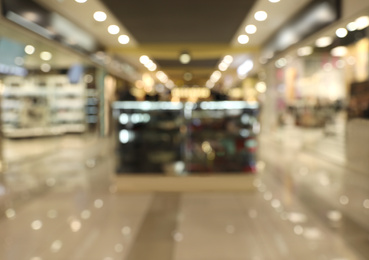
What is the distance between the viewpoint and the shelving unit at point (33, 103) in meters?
13.2

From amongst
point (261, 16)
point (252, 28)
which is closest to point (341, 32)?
point (261, 16)

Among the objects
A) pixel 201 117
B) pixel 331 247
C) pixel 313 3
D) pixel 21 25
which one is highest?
pixel 313 3

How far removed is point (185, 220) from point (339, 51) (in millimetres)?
6030

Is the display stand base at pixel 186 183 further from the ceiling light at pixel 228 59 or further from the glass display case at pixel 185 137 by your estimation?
the ceiling light at pixel 228 59

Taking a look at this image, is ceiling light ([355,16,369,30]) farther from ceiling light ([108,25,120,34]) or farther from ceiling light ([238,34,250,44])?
ceiling light ([108,25,120,34])

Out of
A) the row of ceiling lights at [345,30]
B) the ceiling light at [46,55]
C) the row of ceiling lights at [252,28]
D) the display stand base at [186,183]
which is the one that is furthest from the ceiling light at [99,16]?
the ceiling light at [46,55]

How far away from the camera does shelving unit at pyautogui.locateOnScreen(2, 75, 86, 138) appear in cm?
1322

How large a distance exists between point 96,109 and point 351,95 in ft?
29.2

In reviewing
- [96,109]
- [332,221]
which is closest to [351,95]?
[332,221]

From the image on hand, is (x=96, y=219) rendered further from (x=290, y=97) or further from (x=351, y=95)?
(x=290, y=97)

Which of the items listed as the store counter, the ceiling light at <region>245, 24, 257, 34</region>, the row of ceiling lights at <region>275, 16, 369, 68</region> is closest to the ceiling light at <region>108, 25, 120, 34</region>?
the store counter

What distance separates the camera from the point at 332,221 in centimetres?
454

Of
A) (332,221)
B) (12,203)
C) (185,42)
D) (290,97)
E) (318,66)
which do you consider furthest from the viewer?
(290,97)

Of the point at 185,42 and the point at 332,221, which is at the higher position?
the point at 185,42
